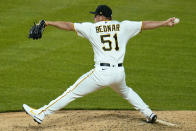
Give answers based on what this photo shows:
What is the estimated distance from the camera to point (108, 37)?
7.20 metres

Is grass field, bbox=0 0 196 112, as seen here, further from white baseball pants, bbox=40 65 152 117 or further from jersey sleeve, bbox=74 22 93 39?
jersey sleeve, bbox=74 22 93 39

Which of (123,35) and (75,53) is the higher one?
(123,35)

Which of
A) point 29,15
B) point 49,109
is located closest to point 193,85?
point 49,109

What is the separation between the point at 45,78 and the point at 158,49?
325 cm

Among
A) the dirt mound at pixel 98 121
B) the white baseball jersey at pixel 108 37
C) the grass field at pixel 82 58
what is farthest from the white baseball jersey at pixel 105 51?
the grass field at pixel 82 58

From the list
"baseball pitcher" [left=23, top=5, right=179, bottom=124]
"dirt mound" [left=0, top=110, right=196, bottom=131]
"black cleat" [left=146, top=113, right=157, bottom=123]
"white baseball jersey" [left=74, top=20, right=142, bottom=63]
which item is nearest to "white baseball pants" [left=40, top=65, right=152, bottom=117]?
"baseball pitcher" [left=23, top=5, right=179, bottom=124]

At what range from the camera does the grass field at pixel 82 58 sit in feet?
31.1

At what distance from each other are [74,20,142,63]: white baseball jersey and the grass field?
6.66 ft

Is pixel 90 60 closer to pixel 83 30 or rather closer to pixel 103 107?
pixel 103 107

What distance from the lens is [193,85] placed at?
Result: 1013 cm

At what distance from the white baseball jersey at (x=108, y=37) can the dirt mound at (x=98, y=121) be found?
1.09 metres

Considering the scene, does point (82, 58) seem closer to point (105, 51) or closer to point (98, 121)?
point (98, 121)

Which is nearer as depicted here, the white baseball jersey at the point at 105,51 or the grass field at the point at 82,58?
the white baseball jersey at the point at 105,51

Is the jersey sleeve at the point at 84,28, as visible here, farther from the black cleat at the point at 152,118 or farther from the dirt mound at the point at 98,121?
the black cleat at the point at 152,118
